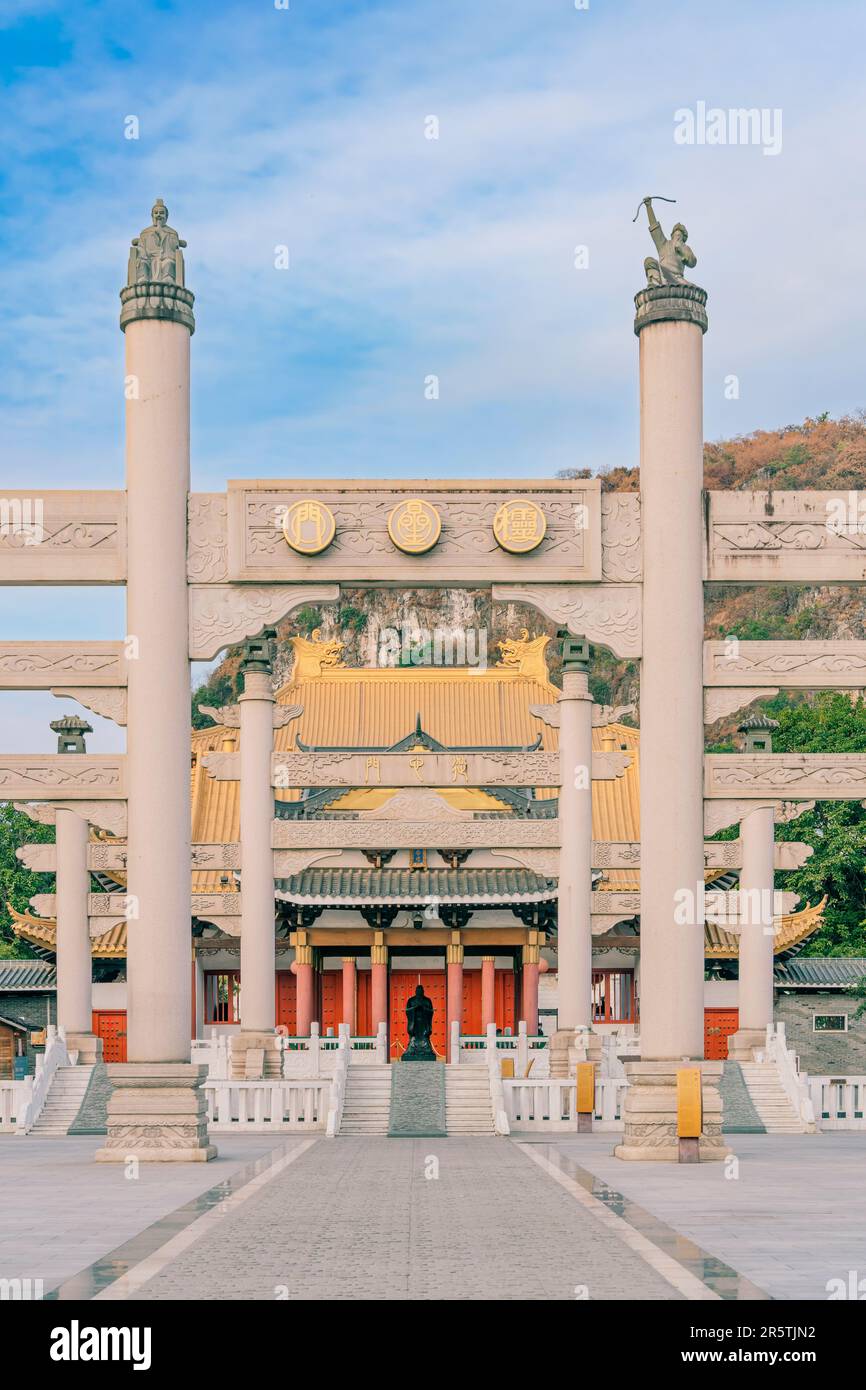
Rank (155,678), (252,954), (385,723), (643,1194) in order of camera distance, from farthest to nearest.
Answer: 1. (385,723)
2. (252,954)
3. (155,678)
4. (643,1194)

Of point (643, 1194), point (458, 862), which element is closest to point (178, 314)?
point (643, 1194)

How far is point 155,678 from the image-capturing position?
1652 centimetres

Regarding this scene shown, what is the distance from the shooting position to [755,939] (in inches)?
1160

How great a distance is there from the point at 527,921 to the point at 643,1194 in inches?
1028

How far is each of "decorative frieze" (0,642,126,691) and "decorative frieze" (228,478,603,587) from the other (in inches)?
56.9

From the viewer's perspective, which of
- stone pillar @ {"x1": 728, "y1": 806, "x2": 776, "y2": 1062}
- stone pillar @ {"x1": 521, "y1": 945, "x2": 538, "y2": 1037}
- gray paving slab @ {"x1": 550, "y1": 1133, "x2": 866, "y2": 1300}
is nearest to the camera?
gray paving slab @ {"x1": 550, "y1": 1133, "x2": 866, "y2": 1300}

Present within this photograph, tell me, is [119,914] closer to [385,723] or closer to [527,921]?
[527,921]

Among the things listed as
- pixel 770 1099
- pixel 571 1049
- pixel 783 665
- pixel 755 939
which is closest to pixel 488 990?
pixel 755 939

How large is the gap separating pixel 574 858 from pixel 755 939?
4.31 m

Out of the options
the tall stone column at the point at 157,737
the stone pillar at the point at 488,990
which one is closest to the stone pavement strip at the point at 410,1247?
the tall stone column at the point at 157,737

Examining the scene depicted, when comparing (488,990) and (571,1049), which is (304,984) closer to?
(488,990)

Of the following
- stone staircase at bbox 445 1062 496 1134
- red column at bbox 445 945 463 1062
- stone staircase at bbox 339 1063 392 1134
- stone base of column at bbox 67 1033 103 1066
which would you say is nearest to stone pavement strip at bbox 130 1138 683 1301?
stone staircase at bbox 445 1062 496 1134

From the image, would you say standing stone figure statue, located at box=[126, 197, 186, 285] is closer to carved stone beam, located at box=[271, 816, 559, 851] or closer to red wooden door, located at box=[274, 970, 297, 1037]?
carved stone beam, located at box=[271, 816, 559, 851]

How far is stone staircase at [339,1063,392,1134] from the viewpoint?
2347cm
